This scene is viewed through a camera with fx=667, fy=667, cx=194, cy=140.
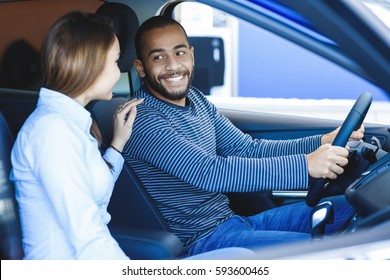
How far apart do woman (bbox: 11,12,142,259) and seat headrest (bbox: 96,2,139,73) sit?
1.73ft

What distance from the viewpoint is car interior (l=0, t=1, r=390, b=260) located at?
1.56 m

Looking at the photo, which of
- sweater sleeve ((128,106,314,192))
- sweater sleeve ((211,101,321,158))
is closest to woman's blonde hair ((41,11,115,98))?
sweater sleeve ((128,106,314,192))

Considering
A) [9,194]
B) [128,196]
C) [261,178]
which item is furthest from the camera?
[128,196]

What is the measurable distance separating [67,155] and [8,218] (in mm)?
245

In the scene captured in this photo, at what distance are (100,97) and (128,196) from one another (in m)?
0.45

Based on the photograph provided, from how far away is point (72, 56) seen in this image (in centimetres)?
157

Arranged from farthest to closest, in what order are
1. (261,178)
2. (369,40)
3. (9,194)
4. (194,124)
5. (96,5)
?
(96,5) < (194,124) < (261,178) < (9,194) < (369,40)

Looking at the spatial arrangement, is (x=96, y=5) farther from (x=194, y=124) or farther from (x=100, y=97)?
(x=100, y=97)

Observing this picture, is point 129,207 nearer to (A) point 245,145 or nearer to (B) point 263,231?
(B) point 263,231

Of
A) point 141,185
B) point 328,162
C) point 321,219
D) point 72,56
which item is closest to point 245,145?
point 141,185

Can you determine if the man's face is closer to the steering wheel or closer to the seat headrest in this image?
the seat headrest

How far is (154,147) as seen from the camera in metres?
1.97

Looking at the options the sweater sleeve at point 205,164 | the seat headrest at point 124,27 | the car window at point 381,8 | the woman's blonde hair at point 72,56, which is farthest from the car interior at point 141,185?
the car window at point 381,8
